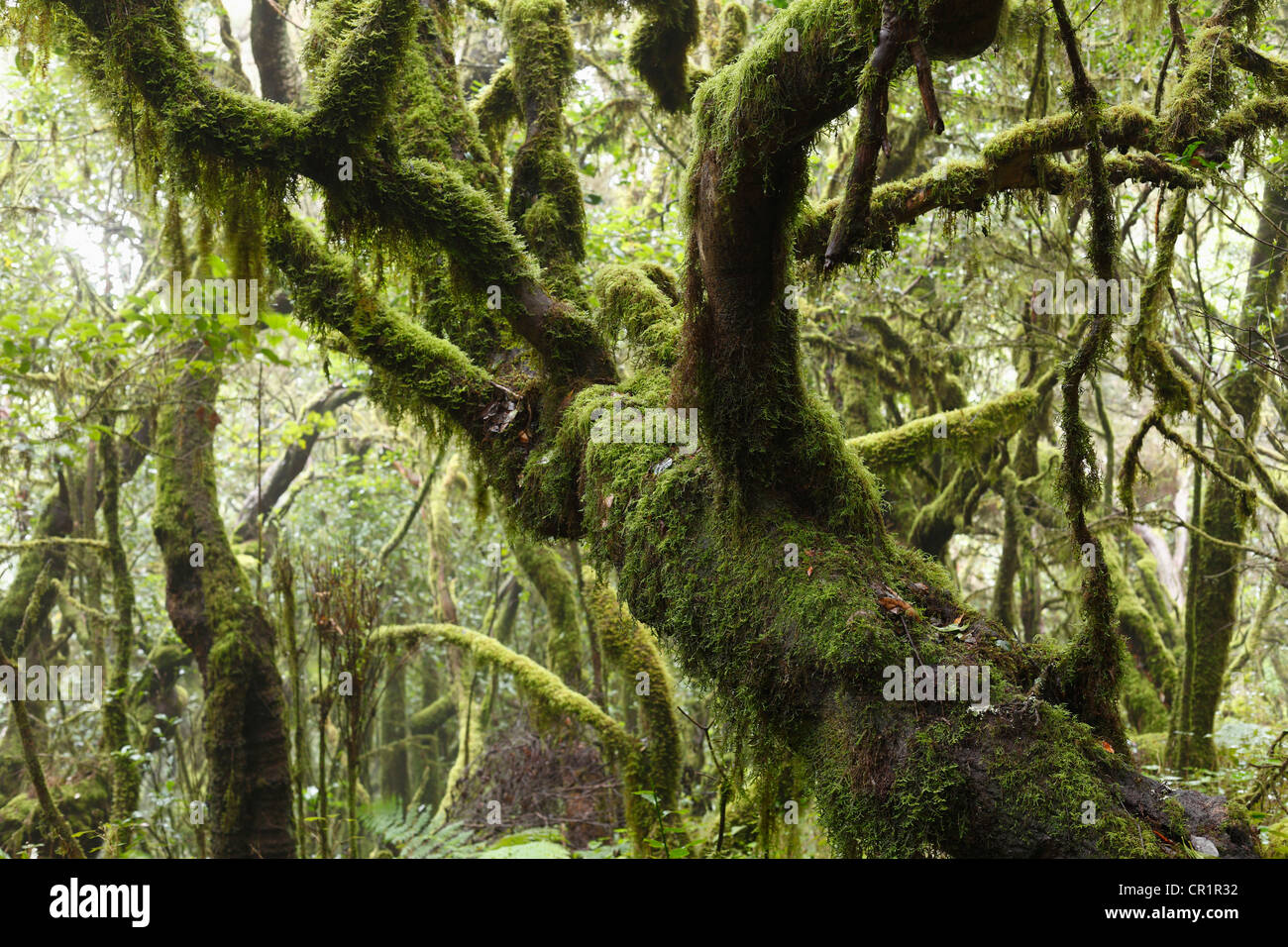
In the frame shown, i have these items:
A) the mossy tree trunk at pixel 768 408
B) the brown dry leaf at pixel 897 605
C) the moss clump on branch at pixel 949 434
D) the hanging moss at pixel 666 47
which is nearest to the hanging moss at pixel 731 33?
the hanging moss at pixel 666 47

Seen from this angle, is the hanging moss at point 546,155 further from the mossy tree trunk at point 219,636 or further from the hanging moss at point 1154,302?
the mossy tree trunk at point 219,636

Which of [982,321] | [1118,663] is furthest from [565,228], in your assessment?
[982,321]

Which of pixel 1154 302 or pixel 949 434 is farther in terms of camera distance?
pixel 949 434

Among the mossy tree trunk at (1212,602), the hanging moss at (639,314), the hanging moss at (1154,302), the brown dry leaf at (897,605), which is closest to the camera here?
the brown dry leaf at (897,605)

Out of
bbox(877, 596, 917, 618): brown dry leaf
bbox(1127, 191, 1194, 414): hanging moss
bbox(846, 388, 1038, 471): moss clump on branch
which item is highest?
bbox(1127, 191, 1194, 414): hanging moss

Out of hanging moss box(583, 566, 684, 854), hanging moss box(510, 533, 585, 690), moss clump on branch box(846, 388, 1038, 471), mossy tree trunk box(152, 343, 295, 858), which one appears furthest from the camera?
hanging moss box(510, 533, 585, 690)

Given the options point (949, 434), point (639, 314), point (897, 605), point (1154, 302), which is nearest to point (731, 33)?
point (639, 314)

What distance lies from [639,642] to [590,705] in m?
0.58

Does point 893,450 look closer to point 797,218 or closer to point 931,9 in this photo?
point 797,218

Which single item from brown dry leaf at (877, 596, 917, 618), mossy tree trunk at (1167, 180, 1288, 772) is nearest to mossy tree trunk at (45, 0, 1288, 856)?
brown dry leaf at (877, 596, 917, 618)

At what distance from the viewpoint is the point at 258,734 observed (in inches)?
282

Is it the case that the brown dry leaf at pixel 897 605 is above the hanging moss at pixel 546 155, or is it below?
below

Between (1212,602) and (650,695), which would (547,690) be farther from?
(1212,602)

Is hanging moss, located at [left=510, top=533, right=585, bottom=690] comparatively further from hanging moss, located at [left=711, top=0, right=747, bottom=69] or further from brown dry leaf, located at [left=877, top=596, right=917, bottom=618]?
brown dry leaf, located at [left=877, top=596, right=917, bottom=618]
